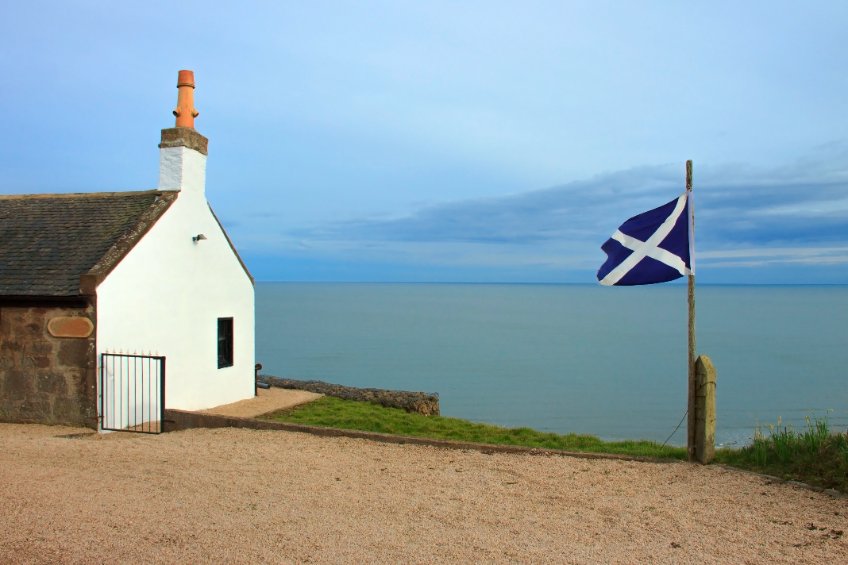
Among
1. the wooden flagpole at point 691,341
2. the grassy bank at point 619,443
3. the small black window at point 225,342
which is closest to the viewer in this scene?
the grassy bank at point 619,443

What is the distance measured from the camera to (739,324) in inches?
2977

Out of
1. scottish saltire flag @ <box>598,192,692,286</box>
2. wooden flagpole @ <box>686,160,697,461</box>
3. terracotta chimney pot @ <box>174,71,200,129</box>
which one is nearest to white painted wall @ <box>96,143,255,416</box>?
terracotta chimney pot @ <box>174,71,200,129</box>

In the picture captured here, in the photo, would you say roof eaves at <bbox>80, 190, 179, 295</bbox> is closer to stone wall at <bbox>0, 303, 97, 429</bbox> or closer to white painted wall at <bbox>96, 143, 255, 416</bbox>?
white painted wall at <bbox>96, 143, 255, 416</bbox>

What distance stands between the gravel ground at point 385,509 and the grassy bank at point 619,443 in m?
0.59

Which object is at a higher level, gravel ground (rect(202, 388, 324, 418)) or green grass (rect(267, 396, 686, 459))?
gravel ground (rect(202, 388, 324, 418))

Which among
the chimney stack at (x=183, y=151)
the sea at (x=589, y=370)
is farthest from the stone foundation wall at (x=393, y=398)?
the chimney stack at (x=183, y=151)

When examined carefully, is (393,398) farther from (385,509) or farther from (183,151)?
(385,509)

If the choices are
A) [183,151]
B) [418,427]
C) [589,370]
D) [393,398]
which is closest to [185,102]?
[183,151]

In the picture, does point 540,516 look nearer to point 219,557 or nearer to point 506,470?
point 506,470

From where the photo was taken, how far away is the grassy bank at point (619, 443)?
8641mm

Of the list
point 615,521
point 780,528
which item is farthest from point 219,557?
point 780,528

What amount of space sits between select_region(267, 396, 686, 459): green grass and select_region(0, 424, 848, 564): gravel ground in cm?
313

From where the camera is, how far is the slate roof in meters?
12.4

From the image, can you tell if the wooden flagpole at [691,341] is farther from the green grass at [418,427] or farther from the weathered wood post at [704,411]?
the green grass at [418,427]
